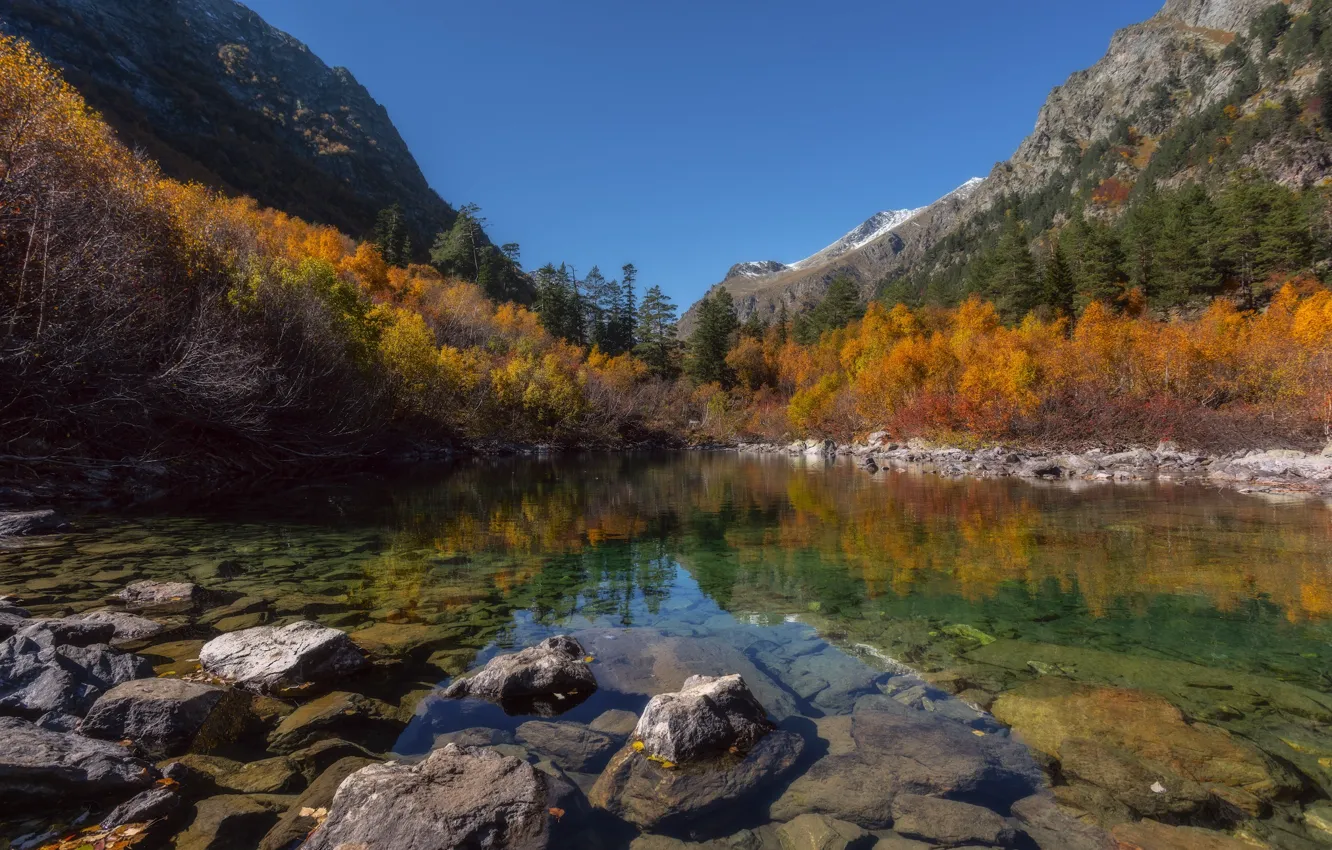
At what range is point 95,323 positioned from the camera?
16.1 metres

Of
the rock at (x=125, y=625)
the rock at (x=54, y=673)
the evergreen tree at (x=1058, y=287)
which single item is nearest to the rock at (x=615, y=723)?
the rock at (x=54, y=673)

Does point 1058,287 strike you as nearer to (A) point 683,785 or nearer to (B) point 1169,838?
(B) point 1169,838

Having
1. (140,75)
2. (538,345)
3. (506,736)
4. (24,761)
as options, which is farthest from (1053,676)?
(140,75)

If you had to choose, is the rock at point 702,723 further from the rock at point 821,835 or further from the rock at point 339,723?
the rock at point 339,723

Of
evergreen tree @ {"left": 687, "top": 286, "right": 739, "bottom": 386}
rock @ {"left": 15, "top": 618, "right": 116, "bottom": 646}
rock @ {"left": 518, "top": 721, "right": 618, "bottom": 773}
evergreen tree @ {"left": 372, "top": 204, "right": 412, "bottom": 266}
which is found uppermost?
evergreen tree @ {"left": 372, "top": 204, "right": 412, "bottom": 266}

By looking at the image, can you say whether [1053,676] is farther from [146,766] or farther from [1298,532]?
[1298,532]

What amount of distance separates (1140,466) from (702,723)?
109ft

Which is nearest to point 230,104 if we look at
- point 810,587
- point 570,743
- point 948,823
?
point 810,587

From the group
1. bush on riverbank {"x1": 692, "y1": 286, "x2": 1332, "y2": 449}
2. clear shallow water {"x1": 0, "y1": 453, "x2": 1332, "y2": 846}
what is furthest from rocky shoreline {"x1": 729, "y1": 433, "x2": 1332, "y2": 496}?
clear shallow water {"x1": 0, "y1": 453, "x2": 1332, "y2": 846}

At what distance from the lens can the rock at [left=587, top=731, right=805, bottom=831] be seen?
4227 mm

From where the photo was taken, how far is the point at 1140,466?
2911cm

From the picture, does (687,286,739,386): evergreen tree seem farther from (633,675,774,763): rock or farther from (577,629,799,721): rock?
(633,675,774,763): rock

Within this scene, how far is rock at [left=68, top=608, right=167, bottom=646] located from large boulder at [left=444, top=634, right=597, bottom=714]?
157 inches

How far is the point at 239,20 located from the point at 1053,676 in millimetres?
198251
